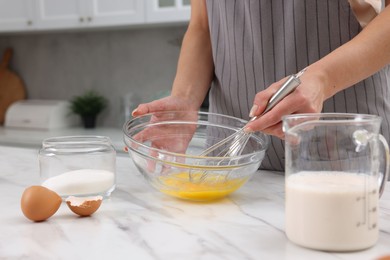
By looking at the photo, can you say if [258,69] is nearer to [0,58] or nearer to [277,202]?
[277,202]

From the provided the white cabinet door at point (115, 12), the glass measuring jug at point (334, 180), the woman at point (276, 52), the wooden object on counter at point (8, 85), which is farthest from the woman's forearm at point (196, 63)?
the wooden object on counter at point (8, 85)

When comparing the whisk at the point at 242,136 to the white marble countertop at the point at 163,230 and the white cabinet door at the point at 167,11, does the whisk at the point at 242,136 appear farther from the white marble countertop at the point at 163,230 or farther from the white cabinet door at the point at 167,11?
Result: the white cabinet door at the point at 167,11

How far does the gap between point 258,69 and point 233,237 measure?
542 mm

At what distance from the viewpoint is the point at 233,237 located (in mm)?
668

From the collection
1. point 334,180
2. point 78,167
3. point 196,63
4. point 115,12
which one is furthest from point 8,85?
point 334,180

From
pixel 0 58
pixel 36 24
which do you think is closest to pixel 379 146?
pixel 36 24

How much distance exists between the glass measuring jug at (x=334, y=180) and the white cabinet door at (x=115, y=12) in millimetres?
1954

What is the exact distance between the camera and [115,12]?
8.36 feet

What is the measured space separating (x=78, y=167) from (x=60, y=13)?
200 centimetres

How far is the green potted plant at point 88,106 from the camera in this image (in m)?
2.86

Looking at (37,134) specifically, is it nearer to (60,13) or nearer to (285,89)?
(60,13)

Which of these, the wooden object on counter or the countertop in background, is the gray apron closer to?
the countertop in background

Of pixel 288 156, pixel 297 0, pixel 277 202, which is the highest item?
pixel 297 0

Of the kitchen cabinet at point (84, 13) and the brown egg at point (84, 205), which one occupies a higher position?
the kitchen cabinet at point (84, 13)
